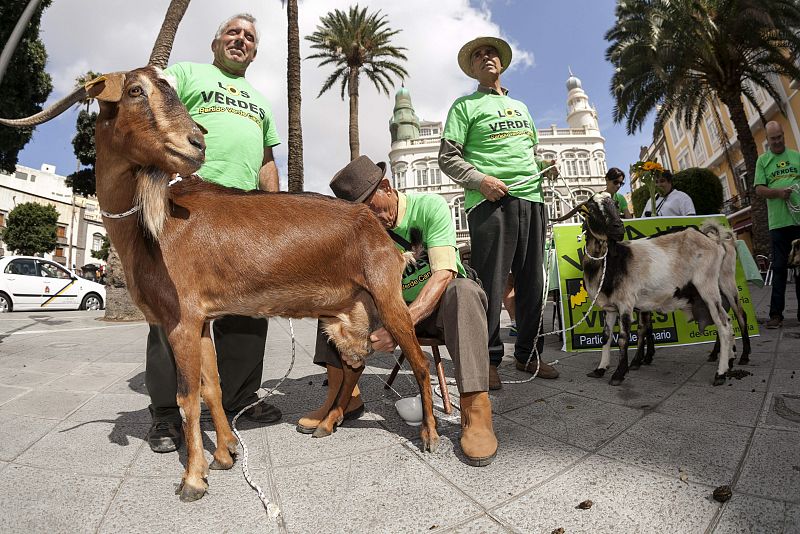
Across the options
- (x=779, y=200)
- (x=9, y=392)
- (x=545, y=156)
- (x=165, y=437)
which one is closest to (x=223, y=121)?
(x=165, y=437)

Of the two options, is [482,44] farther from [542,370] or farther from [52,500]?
[52,500]

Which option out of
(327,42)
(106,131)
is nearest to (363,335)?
(106,131)

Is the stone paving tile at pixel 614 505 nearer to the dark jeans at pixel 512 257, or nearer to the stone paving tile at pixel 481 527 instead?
the stone paving tile at pixel 481 527

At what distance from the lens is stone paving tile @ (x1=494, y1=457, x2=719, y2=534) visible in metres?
1.37

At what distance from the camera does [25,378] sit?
384cm

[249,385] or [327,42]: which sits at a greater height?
[327,42]

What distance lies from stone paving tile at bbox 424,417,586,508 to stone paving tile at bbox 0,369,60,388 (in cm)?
389

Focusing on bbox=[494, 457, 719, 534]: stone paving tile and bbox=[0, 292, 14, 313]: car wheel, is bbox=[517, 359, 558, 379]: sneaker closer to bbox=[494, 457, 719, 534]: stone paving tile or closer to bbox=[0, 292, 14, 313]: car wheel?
bbox=[494, 457, 719, 534]: stone paving tile

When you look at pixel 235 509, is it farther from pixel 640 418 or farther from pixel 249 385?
pixel 640 418

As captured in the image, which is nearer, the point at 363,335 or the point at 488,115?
the point at 363,335

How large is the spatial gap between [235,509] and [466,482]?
0.99m

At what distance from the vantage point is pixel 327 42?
23.7 meters

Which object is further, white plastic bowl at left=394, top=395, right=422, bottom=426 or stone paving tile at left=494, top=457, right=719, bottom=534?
white plastic bowl at left=394, top=395, right=422, bottom=426

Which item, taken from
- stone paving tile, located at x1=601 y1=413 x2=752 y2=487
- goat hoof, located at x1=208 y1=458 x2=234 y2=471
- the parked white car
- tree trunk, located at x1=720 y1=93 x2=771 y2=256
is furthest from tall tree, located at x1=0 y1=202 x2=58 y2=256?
tree trunk, located at x1=720 y1=93 x2=771 y2=256
